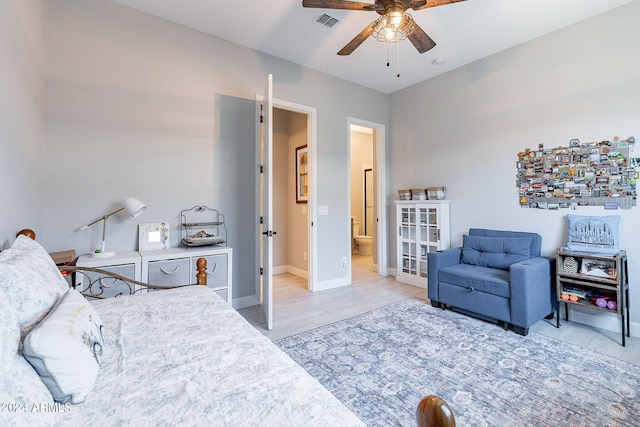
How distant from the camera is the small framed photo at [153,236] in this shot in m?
2.71

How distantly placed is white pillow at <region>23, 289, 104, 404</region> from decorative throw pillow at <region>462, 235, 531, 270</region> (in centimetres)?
343

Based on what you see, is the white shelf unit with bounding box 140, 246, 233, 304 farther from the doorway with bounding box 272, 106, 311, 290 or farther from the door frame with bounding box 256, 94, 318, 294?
the doorway with bounding box 272, 106, 311, 290

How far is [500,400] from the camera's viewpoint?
172cm

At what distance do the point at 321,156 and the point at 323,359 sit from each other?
267 cm

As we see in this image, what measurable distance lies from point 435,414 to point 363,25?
3311mm

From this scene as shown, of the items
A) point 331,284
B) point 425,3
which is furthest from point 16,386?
point 331,284

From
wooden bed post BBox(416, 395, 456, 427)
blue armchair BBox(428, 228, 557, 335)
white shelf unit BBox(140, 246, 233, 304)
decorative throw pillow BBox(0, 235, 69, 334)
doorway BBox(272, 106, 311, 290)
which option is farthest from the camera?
doorway BBox(272, 106, 311, 290)

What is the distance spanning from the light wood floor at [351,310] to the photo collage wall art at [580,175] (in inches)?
47.8

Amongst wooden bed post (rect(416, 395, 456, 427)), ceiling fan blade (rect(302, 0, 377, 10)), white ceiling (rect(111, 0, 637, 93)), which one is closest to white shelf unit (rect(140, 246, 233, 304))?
ceiling fan blade (rect(302, 0, 377, 10))

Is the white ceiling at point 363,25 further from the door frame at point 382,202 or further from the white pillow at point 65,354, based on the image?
the white pillow at point 65,354

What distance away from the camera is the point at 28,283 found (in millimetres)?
1003

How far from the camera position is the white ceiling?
8.67ft

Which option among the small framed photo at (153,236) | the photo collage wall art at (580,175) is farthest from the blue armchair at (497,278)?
the small framed photo at (153,236)

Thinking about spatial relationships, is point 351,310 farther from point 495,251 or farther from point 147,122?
point 147,122
